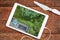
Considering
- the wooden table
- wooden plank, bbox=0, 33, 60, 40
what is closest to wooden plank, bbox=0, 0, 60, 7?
the wooden table

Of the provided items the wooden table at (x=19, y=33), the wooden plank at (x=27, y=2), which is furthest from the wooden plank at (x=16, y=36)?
the wooden plank at (x=27, y=2)

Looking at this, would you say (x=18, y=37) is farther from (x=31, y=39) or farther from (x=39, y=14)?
(x=39, y=14)

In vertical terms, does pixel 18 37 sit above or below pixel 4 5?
below

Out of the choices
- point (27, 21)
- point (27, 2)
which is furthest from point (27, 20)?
point (27, 2)

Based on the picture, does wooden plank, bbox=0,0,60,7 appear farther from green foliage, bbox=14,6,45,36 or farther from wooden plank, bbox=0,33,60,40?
wooden plank, bbox=0,33,60,40

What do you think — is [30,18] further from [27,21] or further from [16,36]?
[16,36]

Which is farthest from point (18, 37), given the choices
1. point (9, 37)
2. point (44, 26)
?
point (44, 26)

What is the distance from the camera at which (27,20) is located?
3.24 feet

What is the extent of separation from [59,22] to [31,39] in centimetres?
20

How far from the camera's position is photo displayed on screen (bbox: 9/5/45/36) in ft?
3.22

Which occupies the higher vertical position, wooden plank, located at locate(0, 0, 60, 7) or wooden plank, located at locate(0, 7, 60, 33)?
wooden plank, located at locate(0, 0, 60, 7)

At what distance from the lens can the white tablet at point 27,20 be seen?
979 mm

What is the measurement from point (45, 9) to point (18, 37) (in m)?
0.24

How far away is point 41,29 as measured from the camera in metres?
0.98
